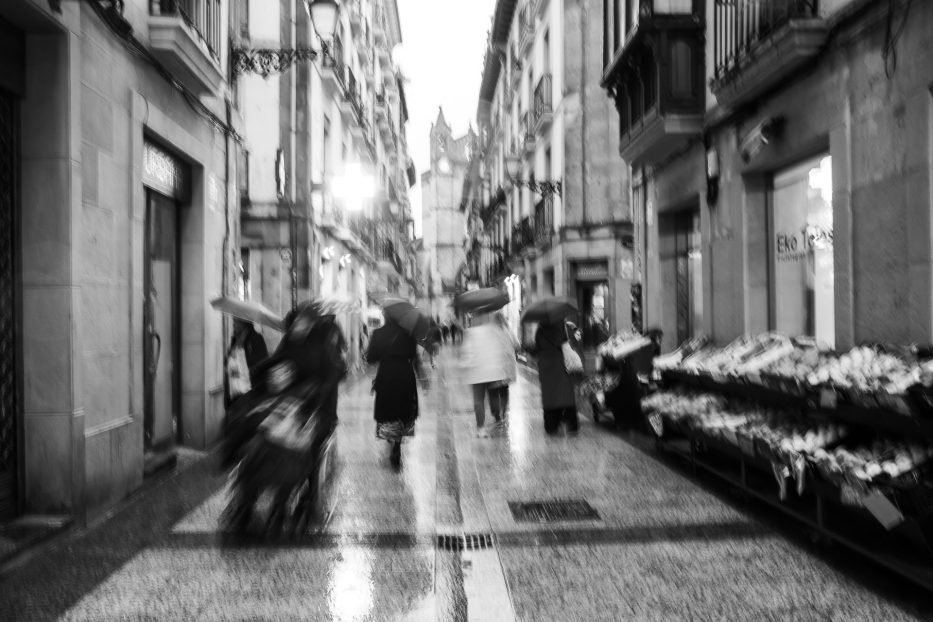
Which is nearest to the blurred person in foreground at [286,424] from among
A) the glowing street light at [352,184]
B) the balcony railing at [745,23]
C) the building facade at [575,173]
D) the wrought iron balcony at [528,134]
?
the balcony railing at [745,23]

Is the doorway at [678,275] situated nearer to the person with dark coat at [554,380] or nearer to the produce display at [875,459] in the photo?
the person with dark coat at [554,380]

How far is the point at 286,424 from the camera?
5.12 m

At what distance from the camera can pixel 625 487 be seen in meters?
6.61

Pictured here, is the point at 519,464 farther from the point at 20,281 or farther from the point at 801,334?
the point at 20,281

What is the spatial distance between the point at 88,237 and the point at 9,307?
789mm

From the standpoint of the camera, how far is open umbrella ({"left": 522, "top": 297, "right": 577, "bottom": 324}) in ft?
31.2

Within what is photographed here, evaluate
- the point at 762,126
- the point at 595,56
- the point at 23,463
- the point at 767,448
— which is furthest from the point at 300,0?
the point at 767,448

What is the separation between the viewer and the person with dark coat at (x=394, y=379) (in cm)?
741

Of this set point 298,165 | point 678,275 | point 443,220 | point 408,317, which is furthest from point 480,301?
point 443,220

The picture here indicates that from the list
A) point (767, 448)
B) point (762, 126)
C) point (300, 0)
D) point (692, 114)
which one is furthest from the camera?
point (300, 0)

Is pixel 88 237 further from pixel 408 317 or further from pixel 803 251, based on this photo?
pixel 803 251

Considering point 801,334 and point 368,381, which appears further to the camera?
point 368,381

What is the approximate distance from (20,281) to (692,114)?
771 cm

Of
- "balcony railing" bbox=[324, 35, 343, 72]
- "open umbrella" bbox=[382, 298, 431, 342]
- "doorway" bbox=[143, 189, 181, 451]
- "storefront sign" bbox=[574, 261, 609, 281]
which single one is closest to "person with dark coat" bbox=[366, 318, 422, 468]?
"open umbrella" bbox=[382, 298, 431, 342]
